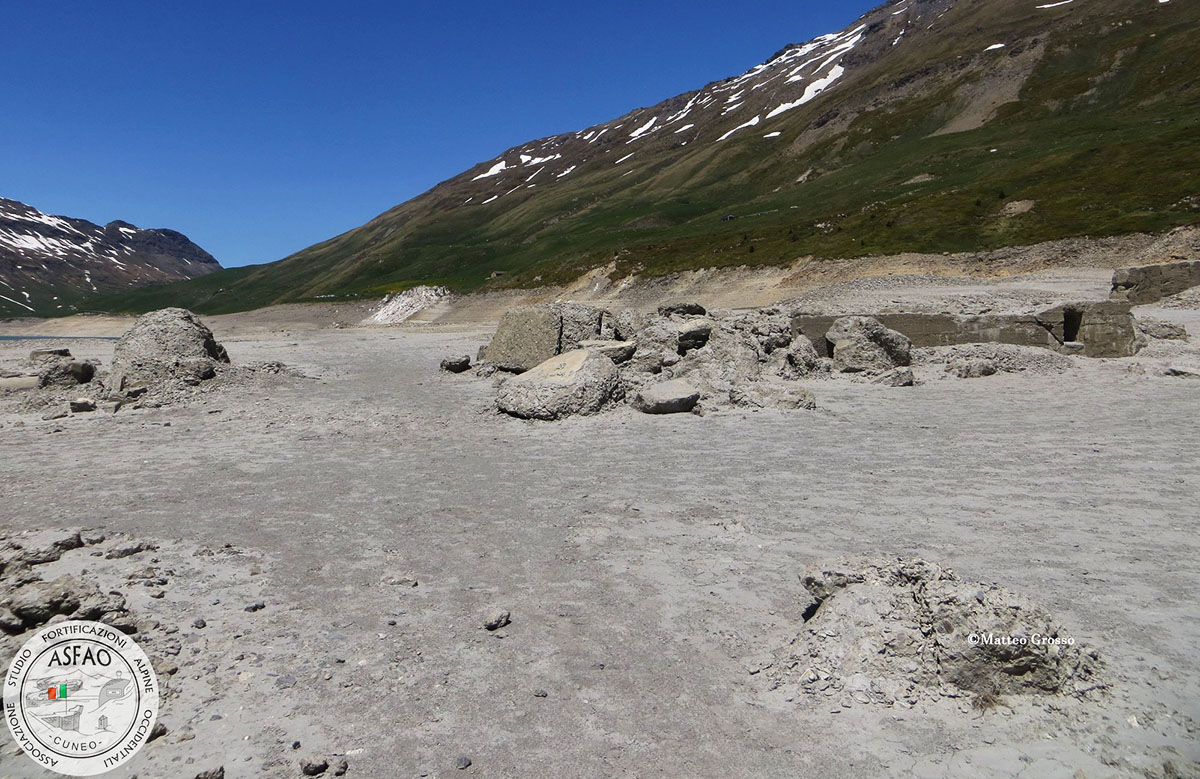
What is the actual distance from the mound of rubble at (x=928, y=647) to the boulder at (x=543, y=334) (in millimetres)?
16537

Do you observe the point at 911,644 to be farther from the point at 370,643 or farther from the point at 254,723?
the point at 254,723

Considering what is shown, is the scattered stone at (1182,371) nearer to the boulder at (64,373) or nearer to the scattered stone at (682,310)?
the scattered stone at (682,310)

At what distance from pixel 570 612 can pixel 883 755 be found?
273 cm

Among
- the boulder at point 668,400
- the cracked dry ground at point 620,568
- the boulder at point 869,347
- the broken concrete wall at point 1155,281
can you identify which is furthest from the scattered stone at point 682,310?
the broken concrete wall at point 1155,281

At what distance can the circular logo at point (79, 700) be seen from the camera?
4.09 metres

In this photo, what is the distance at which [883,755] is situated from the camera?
12.7ft

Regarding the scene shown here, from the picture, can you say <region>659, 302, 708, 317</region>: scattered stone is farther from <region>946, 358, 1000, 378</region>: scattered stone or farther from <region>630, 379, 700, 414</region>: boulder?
<region>630, 379, 700, 414</region>: boulder

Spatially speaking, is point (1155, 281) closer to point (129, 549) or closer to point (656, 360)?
point (656, 360)

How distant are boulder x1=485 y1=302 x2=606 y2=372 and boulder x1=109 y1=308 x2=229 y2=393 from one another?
837 centimetres

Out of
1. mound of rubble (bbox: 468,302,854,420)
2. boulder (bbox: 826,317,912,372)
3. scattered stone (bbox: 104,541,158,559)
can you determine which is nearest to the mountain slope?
boulder (bbox: 826,317,912,372)

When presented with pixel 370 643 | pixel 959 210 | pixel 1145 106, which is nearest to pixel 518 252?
pixel 959 210

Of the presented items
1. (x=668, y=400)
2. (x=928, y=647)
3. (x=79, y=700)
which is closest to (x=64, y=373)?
(x=668, y=400)

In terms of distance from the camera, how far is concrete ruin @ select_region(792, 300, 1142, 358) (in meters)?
18.4

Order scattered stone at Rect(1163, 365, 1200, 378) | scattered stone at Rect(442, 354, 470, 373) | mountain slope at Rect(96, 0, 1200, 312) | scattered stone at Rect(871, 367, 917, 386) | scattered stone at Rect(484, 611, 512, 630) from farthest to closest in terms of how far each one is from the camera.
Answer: mountain slope at Rect(96, 0, 1200, 312) → scattered stone at Rect(442, 354, 470, 373) → scattered stone at Rect(871, 367, 917, 386) → scattered stone at Rect(1163, 365, 1200, 378) → scattered stone at Rect(484, 611, 512, 630)
